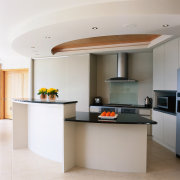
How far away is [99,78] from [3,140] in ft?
11.1

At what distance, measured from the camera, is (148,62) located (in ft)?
18.6

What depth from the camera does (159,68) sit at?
4.67m

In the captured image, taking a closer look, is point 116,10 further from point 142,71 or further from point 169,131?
point 142,71

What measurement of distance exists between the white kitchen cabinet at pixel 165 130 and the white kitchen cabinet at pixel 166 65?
0.66 m

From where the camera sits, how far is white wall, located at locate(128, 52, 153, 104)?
223 inches

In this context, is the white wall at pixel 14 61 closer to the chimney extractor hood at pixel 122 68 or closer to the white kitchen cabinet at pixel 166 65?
the chimney extractor hood at pixel 122 68

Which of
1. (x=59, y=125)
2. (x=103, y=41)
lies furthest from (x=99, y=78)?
(x=59, y=125)

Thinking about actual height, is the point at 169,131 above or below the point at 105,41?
below

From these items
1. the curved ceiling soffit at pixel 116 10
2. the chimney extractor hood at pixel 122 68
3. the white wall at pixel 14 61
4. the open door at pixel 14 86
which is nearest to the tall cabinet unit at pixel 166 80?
the chimney extractor hood at pixel 122 68

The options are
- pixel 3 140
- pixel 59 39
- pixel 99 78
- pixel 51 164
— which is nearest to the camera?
pixel 51 164

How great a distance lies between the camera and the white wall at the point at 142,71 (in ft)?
18.6

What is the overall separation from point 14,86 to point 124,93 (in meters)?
4.88

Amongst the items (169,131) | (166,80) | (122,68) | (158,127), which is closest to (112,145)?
(169,131)

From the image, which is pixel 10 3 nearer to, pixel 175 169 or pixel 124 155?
pixel 124 155
